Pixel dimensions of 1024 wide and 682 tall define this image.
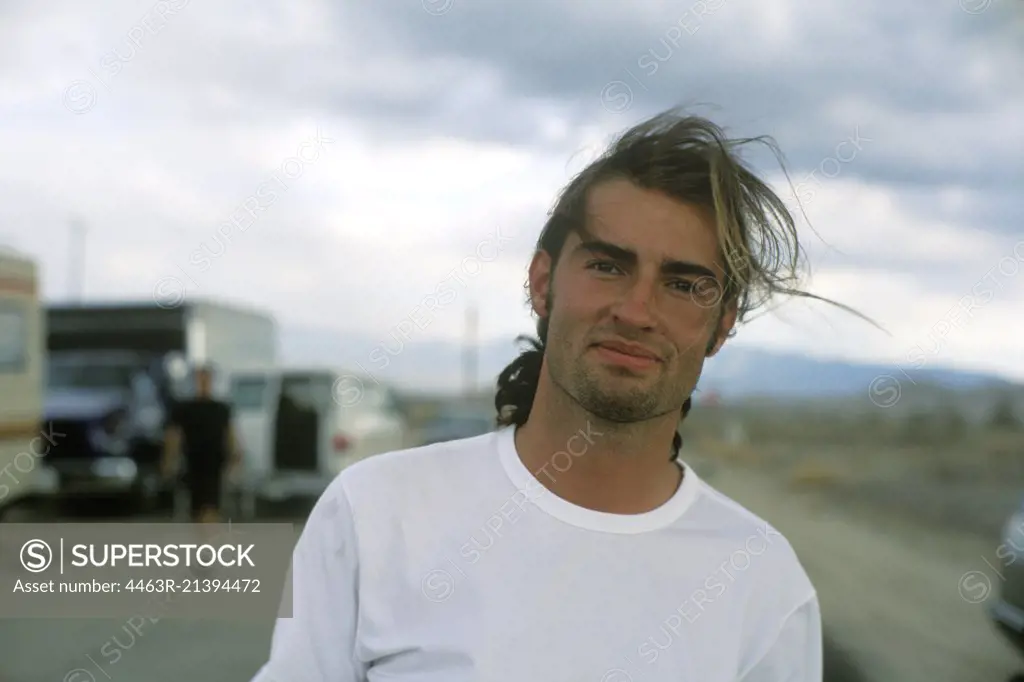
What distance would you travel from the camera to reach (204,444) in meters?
3.05

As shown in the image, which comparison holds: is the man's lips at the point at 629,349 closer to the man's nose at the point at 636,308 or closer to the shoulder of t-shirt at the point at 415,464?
the man's nose at the point at 636,308

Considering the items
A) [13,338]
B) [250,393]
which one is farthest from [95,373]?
[250,393]

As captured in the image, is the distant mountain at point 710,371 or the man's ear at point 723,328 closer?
the man's ear at point 723,328

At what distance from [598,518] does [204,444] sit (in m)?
1.75

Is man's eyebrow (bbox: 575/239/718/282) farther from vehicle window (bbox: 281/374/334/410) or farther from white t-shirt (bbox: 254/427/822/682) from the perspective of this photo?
vehicle window (bbox: 281/374/334/410)

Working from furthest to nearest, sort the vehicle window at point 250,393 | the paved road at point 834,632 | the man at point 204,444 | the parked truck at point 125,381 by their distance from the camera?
the vehicle window at point 250,393, the parked truck at point 125,381, the man at point 204,444, the paved road at point 834,632

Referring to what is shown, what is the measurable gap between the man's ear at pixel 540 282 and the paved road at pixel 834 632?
65 centimetres

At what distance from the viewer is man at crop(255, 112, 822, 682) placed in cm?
149

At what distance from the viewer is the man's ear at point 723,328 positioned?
1668 millimetres

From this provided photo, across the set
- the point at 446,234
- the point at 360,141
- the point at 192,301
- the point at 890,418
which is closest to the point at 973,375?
the point at 890,418

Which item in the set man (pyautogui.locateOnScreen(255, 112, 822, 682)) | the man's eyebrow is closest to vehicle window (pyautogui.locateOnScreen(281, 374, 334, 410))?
man (pyautogui.locateOnScreen(255, 112, 822, 682))

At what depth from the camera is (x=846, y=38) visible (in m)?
1.90

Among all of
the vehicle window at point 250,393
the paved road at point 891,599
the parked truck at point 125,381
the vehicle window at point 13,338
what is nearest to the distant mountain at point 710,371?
the paved road at point 891,599

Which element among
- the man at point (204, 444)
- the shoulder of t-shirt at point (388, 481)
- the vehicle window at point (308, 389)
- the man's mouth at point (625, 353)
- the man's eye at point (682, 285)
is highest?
the man's eye at point (682, 285)
